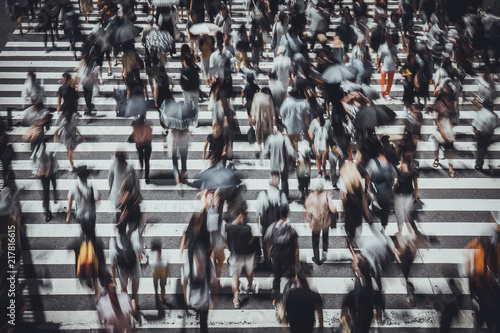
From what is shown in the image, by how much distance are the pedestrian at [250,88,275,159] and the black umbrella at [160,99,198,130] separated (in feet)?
4.61

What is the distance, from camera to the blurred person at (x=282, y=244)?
6793 millimetres

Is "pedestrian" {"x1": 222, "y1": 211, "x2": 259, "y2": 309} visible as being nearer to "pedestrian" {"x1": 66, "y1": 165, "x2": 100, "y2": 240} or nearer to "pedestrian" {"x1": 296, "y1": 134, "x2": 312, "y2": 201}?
"pedestrian" {"x1": 66, "y1": 165, "x2": 100, "y2": 240}

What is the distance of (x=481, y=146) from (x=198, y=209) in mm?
6445

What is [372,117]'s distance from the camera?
9.13 m

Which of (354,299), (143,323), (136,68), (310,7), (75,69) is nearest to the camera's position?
(354,299)

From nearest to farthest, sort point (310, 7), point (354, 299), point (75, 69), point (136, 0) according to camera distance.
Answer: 1. point (354, 299)
2. point (75, 69)
3. point (310, 7)
4. point (136, 0)

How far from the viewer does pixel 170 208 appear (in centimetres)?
958

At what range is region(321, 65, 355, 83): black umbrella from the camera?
10.6 meters

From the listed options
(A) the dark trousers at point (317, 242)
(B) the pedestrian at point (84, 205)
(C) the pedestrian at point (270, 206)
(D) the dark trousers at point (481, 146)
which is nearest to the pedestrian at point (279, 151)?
(C) the pedestrian at point (270, 206)

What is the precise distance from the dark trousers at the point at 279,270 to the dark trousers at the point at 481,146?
5.68 metres

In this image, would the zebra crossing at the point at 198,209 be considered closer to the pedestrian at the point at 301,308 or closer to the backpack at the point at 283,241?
the backpack at the point at 283,241

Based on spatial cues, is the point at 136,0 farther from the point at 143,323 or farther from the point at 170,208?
the point at 143,323

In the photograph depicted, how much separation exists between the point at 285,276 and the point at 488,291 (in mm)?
3116

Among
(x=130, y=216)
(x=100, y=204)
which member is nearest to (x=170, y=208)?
(x=100, y=204)
